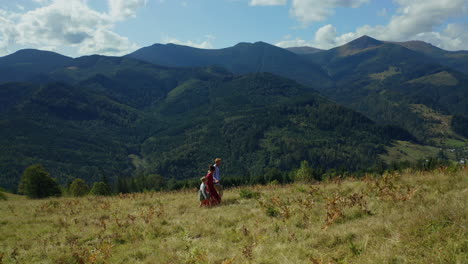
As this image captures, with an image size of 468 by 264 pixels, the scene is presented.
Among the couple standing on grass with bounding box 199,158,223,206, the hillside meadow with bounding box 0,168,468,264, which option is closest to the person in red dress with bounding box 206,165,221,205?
the couple standing on grass with bounding box 199,158,223,206

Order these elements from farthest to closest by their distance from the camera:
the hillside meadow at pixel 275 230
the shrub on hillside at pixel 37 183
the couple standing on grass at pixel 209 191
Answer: the shrub on hillside at pixel 37 183
the couple standing on grass at pixel 209 191
the hillside meadow at pixel 275 230

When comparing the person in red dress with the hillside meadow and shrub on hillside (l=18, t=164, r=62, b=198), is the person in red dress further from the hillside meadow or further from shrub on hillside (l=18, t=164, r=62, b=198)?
shrub on hillside (l=18, t=164, r=62, b=198)

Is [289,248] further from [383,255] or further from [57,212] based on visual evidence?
[57,212]

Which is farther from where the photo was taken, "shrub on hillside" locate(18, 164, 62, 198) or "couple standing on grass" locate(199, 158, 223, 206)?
"shrub on hillside" locate(18, 164, 62, 198)

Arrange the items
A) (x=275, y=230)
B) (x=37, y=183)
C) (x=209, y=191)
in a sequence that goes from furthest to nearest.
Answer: (x=37, y=183) < (x=209, y=191) < (x=275, y=230)

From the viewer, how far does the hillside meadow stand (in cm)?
608

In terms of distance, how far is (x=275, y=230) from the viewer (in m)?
8.93

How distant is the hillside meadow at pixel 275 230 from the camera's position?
6.08 m

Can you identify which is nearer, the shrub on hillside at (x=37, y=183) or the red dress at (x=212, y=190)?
the red dress at (x=212, y=190)

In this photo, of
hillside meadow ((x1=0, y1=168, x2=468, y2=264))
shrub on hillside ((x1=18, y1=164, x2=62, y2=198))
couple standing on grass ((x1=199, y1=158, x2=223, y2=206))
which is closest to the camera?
hillside meadow ((x1=0, y1=168, x2=468, y2=264))

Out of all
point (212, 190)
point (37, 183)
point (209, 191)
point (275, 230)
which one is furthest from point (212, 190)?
point (37, 183)

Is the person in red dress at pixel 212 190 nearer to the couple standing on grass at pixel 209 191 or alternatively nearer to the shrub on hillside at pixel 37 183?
the couple standing on grass at pixel 209 191

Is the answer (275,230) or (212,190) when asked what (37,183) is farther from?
(275,230)

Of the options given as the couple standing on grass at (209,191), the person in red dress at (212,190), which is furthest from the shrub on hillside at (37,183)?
the person in red dress at (212,190)
